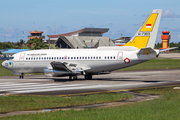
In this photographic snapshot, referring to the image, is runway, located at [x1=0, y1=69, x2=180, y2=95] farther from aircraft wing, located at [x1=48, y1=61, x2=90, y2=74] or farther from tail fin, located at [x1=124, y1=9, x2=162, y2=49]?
tail fin, located at [x1=124, y1=9, x2=162, y2=49]

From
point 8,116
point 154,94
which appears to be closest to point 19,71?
point 154,94

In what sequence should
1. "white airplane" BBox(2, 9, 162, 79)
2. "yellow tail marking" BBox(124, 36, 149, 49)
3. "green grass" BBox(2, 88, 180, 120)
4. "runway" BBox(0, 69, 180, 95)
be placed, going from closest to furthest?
"green grass" BBox(2, 88, 180, 120) → "runway" BBox(0, 69, 180, 95) → "white airplane" BBox(2, 9, 162, 79) → "yellow tail marking" BBox(124, 36, 149, 49)

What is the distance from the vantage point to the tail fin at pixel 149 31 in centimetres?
3606

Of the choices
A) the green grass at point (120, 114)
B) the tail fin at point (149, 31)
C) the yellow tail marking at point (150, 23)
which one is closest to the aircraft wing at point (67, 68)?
the tail fin at point (149, 31)

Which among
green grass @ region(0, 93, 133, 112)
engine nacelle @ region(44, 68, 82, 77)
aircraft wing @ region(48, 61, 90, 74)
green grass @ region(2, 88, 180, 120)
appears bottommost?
green grass @ region(0, 93, 133, 112)

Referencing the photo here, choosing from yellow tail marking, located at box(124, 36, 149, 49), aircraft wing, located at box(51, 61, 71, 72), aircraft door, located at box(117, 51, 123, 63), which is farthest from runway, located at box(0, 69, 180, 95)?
yellow tail marking, located at box(124, 36, 149, 49)

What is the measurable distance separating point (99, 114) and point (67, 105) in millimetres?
4109

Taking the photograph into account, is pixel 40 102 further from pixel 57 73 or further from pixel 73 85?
pixel 57 73

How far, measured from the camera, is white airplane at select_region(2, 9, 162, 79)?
116ft

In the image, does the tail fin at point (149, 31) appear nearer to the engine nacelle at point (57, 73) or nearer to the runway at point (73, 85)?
the runway at point (73, 85)

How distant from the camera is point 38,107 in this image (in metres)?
17.6

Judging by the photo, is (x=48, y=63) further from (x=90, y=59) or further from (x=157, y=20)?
(x=157, y=20)

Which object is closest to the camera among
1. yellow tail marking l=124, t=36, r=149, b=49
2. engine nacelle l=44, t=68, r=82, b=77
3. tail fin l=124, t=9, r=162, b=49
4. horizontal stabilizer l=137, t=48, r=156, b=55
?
horizontal stabilizer l=137, t=48, r=156, b=55

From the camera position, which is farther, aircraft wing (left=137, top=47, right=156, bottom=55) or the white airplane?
the white airplane
